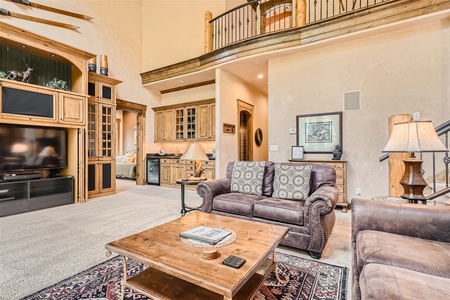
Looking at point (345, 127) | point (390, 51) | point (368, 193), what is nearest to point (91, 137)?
point (345, 127)

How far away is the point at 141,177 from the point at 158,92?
9.70 feet

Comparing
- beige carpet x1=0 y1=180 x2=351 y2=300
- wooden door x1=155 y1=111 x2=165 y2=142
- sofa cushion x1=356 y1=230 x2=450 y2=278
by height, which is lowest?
beige carpet x1=0 y1=180 x2=351 y2=300

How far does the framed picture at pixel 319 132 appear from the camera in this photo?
443 cm

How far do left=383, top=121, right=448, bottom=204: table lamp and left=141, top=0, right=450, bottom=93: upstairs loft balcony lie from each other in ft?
9.27

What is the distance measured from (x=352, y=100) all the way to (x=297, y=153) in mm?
1433

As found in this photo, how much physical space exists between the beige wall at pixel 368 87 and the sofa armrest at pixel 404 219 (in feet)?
8.93

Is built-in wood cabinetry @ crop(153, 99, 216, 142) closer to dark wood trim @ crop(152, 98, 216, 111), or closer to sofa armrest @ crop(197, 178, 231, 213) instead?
dark wood trim @ crop(152, 98, 216, 111)

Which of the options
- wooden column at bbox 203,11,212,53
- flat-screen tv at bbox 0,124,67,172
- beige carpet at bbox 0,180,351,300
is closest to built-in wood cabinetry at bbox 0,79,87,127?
flat-screen tv at bbox 0,124,67,172

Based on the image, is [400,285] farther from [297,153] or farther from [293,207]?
[297,153]

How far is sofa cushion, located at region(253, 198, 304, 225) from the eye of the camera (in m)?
2.38

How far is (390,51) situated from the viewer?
4.00 m

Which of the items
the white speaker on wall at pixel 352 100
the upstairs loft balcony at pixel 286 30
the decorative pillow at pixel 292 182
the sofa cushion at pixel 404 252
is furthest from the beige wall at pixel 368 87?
the sofa cushion at pixel 404 252

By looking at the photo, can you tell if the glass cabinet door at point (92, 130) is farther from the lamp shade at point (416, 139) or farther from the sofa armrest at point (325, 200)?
the lamp shade at point (416, 139)

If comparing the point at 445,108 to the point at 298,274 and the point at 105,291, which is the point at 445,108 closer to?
the point at 298,274
